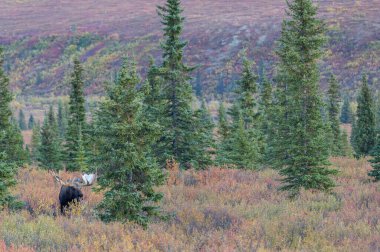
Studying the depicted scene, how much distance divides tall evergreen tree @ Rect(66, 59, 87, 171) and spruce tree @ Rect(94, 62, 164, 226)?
2136 centimetres

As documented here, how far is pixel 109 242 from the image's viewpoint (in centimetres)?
746

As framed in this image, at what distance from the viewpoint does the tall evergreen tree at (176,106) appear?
63.3 ft

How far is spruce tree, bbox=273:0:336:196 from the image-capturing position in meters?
13.5

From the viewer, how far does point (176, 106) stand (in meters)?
19.6

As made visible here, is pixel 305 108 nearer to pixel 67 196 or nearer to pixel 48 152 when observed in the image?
pixel 67 196

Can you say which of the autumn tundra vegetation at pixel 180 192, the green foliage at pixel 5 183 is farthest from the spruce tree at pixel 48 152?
the green foliage at pixel 5 183

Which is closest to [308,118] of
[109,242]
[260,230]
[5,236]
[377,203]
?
[377,203]

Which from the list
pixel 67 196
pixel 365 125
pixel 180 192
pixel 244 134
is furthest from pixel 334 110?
pixel 67 196

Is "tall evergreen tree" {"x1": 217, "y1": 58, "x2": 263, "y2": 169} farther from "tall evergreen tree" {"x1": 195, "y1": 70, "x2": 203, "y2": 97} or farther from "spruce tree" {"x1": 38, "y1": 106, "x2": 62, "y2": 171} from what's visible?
"tall evergreen tree" {"x1": 195, "y1": 70, "x2": 203, "y2": 97}

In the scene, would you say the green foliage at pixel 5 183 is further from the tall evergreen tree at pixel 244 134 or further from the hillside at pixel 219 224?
the tall evergreen tree at pixel 244 134

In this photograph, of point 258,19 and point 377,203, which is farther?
point 258,19

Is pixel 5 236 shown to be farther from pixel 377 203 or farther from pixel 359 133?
pixel 359 133

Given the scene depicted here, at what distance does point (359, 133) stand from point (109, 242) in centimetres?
3206

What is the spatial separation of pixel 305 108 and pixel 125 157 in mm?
6838
